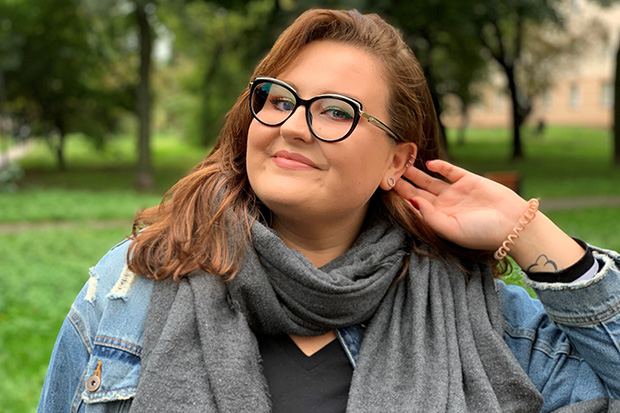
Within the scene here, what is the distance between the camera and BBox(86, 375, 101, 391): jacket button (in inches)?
68.7

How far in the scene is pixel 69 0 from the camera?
1959cm

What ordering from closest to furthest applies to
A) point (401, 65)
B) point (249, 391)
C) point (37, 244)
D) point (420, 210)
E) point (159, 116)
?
point (249, 391)
point (401, 65)
point (420, 210)
point (37, 244)
point (159, 116)

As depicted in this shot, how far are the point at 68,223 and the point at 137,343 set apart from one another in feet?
31.7

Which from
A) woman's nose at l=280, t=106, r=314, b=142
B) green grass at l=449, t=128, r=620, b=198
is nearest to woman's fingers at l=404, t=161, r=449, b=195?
woman's nose at l=280, t=106, r=314, b=142

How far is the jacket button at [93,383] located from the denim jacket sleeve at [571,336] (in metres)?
1.17

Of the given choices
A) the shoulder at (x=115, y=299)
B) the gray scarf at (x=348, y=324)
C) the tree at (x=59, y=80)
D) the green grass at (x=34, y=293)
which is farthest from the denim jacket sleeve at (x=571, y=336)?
the tree at (x=59, y=80)

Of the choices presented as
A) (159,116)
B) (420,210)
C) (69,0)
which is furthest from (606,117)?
Answer: (420,210)

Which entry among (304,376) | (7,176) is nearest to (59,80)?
(7,176)

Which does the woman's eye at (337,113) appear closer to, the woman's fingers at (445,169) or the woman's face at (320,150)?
the woman's face at (320,150)

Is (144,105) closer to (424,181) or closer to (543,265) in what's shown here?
(424,181)

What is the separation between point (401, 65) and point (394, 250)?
0.56 m

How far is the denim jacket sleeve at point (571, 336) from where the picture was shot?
6.01 feet

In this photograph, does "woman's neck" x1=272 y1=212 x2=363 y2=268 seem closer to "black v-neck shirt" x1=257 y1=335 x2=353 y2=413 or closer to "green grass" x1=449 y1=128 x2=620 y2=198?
"black v-neck shirt" x1=257 y1=335 x2=353 y2=413

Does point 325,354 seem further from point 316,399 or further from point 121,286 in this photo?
point 121,286
